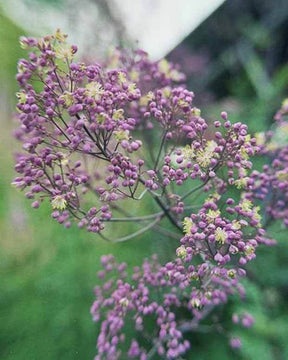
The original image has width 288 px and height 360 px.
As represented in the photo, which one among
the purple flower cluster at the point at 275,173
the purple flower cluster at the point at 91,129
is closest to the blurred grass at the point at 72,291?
the purple flower cluster at the point at 275,173

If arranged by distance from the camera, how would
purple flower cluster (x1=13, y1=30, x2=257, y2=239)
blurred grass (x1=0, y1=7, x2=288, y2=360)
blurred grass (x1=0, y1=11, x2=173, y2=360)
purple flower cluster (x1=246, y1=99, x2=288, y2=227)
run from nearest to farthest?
purple flower cluster (x1=13, y1=30, x2=257, y2=239), purple flower cluster (x1=246, y1=99, x2=288, y2=227), blurred grass (x1=0, y1=7, x2=288, y2=360), blurred grass (x1=0, y1=11, x2=173, y2=360)

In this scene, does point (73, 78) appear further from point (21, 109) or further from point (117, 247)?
point (117, 247)

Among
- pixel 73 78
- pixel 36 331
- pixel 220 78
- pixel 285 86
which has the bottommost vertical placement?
pixel 36 331

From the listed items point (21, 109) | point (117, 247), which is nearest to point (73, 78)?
point (21, 109)

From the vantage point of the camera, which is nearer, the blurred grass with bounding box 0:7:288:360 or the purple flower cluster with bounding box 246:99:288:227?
the purple flower cluster with bounding box 246:99:288:227

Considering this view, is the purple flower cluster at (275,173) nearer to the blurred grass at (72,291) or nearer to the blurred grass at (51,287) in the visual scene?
the blurred grass at (72,291)

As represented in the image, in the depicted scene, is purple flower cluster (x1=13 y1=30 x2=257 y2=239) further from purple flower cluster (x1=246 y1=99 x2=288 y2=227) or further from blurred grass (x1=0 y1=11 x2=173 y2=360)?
blurred grass (x1=0 y1=11 x2=173 y2=360)

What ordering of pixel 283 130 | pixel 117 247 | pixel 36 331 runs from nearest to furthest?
1. pixel 283 130
2. pixel 36 331
3. pixel 117 247

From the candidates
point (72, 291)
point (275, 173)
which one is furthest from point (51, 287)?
point (275, 173)

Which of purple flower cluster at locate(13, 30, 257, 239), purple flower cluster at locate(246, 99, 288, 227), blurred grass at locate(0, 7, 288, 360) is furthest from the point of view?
blurred grass at locate(0, 7, 288, 360)

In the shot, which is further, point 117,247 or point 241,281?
point 117,247

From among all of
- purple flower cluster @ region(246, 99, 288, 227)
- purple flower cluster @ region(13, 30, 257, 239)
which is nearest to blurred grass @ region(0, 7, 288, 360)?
purple flower cluster @ region(246, 99, 288, 227)
